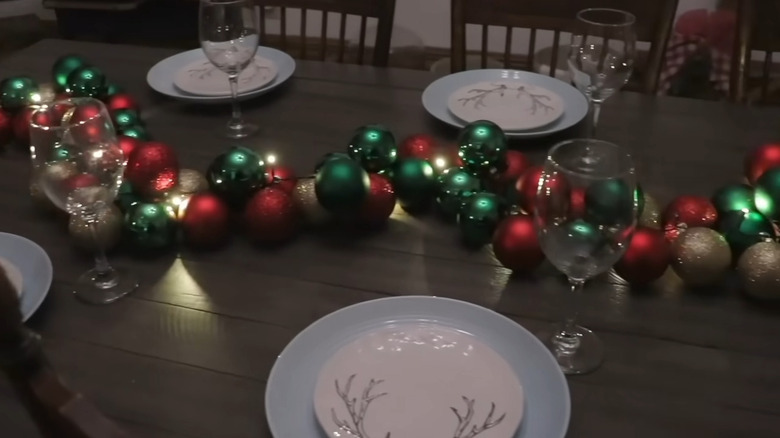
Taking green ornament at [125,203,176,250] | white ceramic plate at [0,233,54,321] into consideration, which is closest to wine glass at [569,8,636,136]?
green ornament at [125,203,176,250]

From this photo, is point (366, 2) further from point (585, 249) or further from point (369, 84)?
point (585, 249)

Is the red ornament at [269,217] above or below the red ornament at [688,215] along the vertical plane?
below

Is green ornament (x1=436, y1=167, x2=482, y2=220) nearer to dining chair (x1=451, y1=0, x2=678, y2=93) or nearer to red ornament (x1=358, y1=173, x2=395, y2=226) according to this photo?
red ornament (x1=358, y1=173, x2=395, y2=226)

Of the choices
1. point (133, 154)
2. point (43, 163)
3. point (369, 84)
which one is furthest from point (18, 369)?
point (369, 84)

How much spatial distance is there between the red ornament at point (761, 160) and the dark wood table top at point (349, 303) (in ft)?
0.13

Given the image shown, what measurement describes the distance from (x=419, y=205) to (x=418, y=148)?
8cm

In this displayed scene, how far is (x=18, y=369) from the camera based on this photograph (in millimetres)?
359

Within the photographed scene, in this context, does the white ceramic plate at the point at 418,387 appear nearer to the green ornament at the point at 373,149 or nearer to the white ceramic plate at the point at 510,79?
the green ornament at the point at 373,149

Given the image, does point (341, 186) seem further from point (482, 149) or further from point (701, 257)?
point (701, 257)

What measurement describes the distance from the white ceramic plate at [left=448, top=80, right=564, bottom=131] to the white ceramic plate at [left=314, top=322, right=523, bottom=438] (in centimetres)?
43

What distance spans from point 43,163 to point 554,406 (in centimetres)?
51

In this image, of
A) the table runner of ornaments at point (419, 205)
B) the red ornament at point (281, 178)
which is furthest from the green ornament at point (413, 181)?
the red ornament at point (281, 178)

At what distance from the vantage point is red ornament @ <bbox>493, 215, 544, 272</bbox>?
0.71 m

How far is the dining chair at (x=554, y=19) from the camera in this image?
125cm
